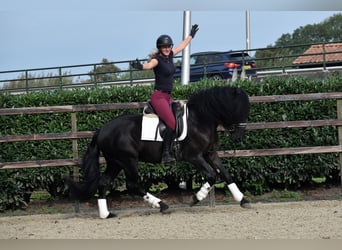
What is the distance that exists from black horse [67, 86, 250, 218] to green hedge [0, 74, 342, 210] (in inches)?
39.1

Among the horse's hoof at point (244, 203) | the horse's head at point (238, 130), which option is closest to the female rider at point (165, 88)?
the horse's head at point (238, 130)

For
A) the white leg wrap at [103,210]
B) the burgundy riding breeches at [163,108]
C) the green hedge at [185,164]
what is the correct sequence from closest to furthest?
the burgundy riding breeches at [163,108] < the white leg wrap at [103,210] < the green hedge at [185,164]

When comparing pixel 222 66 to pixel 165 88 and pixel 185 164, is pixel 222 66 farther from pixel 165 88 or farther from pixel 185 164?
pixel 165 88

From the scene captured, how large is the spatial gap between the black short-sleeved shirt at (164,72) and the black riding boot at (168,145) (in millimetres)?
597

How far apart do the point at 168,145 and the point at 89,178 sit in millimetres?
1256

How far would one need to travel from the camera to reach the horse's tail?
23.6ft

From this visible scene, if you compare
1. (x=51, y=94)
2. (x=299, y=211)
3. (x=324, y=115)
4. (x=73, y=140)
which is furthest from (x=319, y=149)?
(x=51, y=94)

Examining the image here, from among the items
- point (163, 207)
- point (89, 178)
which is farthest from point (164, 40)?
point (163, 207)

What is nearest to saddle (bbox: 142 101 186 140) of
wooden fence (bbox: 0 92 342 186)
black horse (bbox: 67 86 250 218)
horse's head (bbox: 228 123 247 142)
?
black horse (bbox: 67 86 250 218)

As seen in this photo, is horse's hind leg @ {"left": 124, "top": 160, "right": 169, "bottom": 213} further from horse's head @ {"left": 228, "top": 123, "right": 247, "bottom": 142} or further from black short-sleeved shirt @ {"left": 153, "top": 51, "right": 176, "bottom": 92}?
horse's head @ {"left": 228, "top": 123, "right": 247, "bottom": 142}

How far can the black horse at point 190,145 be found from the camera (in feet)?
22.9

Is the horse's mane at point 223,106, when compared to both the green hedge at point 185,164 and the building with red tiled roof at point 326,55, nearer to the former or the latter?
the green hedge at point 185,164

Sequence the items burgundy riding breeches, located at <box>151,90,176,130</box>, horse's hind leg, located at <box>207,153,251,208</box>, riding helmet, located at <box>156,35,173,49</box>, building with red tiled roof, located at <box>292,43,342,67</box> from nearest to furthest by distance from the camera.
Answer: riding helmet, located at <box>156,35,173,49</box>
burgundy riding breeches, located at <box>151,90,176,130</box>
horse's hind leg, located at <box>207,153,251,208</box>
building with red tiled roof, located at <box>292,43,342,67</box>

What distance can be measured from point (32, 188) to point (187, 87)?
305cm
